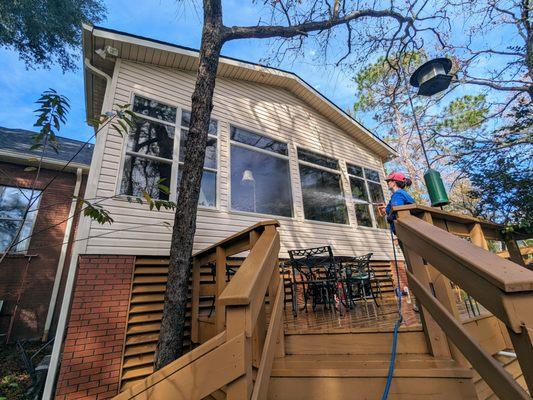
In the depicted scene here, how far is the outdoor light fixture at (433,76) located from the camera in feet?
13.4

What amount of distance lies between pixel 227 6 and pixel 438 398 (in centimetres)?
658

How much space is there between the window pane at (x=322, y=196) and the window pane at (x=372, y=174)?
1.56 meters

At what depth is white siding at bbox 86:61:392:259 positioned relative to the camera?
167 inches

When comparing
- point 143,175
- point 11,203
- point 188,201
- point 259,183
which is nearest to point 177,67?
point 143,175

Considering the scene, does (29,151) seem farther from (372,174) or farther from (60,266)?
(372,174)

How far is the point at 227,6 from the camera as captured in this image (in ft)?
17.4

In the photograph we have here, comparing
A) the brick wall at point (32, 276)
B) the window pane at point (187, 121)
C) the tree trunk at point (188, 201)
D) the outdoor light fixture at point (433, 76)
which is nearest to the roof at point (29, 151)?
the brick wall at point (32, 276)

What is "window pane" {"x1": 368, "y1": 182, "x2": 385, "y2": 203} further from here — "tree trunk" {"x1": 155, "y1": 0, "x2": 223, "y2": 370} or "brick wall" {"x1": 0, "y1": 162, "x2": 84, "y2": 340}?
"brick wall" {"x1": 0, "y1": 162, "x2": 84, "y2": 340}

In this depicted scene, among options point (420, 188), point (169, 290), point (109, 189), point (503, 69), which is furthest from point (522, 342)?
point (420, 188)

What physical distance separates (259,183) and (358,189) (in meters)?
3.87

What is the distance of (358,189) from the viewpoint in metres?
8.59

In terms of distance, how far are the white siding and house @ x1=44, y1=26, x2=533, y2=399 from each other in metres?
0.03

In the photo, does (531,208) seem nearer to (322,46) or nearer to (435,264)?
(322,46)

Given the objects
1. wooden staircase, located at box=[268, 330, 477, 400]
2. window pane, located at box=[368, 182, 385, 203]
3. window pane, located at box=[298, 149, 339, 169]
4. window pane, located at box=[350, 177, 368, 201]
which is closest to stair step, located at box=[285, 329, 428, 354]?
wooden staircase, located at box=[268, 330, 477, 400]
